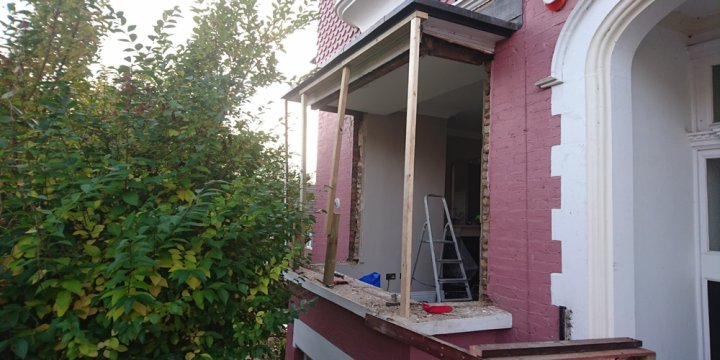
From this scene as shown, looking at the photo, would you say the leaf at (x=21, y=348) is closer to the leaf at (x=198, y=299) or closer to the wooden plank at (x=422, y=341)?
the leaf at (x=198, y=299)

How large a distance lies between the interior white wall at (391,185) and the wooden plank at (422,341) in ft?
9.95

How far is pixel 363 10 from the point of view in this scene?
6.26 meters

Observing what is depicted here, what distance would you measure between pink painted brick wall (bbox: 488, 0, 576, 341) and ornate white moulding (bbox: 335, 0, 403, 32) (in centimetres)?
262

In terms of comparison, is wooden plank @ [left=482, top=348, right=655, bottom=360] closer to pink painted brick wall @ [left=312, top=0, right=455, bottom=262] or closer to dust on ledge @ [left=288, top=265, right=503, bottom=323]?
dust on ledge @ [left=288, top=265, right=503, bottom=323]

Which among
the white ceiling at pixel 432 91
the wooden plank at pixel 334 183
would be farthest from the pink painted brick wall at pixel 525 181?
the wooden plank at pixel 334 183

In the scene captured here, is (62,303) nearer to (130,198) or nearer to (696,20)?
(130,198)

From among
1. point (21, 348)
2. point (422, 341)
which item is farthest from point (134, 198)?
point (422, 341)

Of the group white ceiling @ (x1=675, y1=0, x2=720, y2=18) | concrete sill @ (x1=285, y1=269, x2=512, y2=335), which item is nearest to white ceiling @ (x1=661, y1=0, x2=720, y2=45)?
white ceiling @ (x1=675, y1=0, x2=720, y2=18)

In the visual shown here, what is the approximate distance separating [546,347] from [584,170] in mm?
1427

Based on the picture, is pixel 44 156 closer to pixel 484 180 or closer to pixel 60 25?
pixel 60 25

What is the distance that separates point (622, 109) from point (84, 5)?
3.49 meters

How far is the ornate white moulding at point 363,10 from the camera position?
5.97 m

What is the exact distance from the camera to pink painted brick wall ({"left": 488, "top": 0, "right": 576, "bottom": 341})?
10.7ft

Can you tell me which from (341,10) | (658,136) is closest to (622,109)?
(658,136)
